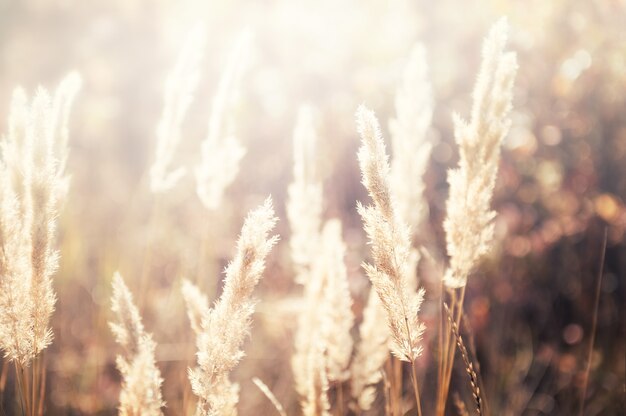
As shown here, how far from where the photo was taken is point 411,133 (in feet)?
6.49

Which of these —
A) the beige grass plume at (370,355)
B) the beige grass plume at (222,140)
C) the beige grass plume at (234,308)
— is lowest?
the beige grass plume at (370,355)

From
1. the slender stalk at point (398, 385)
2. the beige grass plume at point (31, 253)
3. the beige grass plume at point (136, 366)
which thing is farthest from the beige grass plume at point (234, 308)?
the slender stalk at point (398, 385)

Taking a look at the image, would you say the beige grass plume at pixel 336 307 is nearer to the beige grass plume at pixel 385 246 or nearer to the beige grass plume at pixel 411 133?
the beige grass plume at pixel 411 133

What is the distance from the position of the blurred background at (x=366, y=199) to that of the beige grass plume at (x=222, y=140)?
157 mm

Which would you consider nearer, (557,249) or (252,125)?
(557,249)

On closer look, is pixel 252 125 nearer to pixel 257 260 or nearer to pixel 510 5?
pixel 510 5

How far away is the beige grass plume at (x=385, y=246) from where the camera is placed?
1.27 metres

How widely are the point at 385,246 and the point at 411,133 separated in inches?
30.4

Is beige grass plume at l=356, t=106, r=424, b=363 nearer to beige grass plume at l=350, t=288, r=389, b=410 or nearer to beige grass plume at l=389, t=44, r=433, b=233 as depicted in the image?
beige grass plume at l=350, t=288, r=389, b=410

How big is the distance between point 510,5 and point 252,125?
2.51m

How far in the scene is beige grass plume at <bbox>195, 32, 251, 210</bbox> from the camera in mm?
2053

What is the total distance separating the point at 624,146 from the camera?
428 cm

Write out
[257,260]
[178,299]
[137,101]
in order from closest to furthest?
[257,260] → [178,299] → [137,101]

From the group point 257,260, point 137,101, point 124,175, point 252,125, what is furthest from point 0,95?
point 257,260
